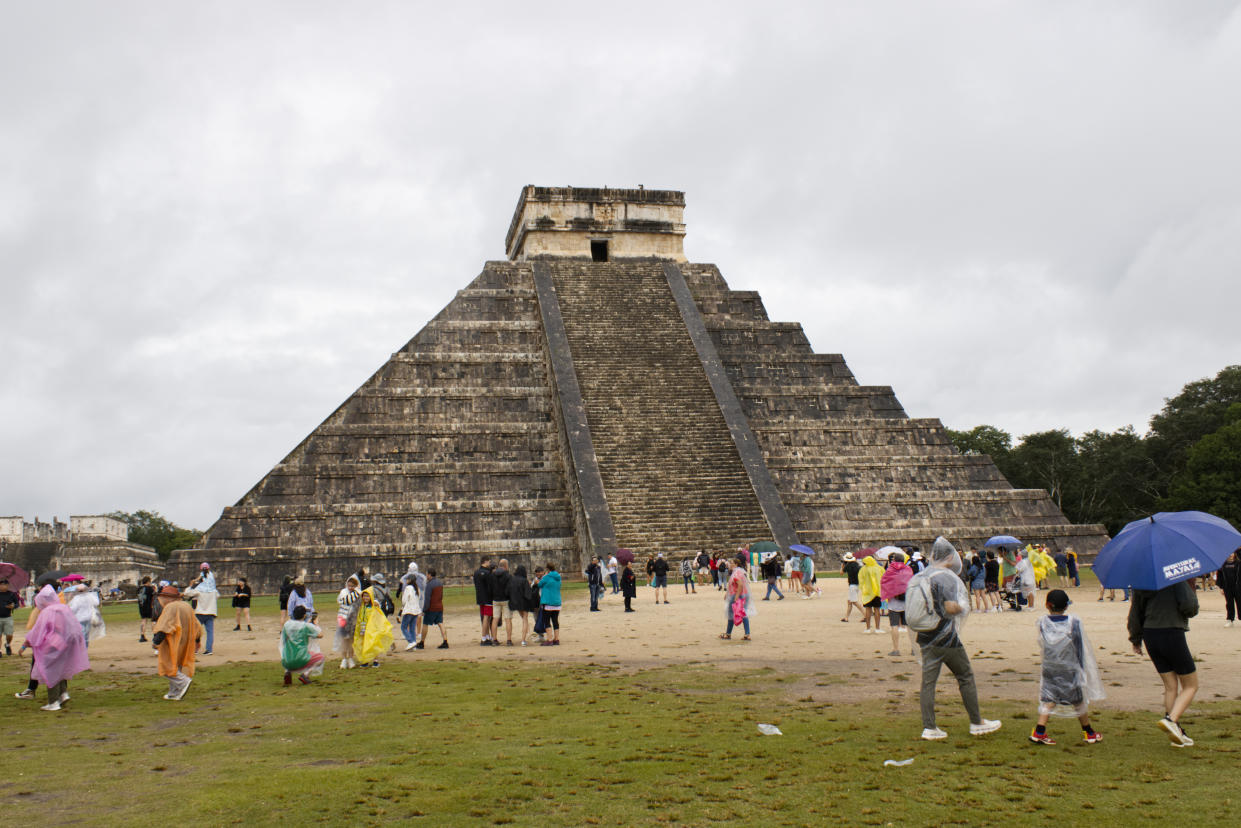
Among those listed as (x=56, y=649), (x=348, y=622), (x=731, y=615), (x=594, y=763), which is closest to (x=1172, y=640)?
(x=594, y=763)

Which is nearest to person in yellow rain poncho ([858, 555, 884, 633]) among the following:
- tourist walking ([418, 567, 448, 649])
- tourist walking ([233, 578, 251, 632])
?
tourist walking ([418, 567, 448, 649])

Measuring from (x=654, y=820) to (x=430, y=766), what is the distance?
205cm

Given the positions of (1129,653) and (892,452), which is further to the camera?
(892,452)

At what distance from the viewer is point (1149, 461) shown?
53.2 meters

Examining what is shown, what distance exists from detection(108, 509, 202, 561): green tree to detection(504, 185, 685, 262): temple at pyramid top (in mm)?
60765

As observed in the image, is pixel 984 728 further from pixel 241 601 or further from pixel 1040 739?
pixel 241 601

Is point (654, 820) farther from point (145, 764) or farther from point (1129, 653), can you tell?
point (1129, 653)

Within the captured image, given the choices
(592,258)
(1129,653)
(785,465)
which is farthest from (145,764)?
(592,258)

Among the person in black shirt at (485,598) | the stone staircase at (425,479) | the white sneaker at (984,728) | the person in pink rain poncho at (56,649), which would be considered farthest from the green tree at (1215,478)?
the person in pink rain poncho at (56,649)

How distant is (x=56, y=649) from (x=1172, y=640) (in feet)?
32.7

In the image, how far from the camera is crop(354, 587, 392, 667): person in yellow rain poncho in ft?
42.8

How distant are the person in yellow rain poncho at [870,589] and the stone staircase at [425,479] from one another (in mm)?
12777

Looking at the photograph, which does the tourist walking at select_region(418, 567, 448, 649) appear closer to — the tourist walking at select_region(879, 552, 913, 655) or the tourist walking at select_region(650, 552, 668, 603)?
the tourist walking at select_region(879, 552, 913, 655)

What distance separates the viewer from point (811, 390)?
1273 inches
